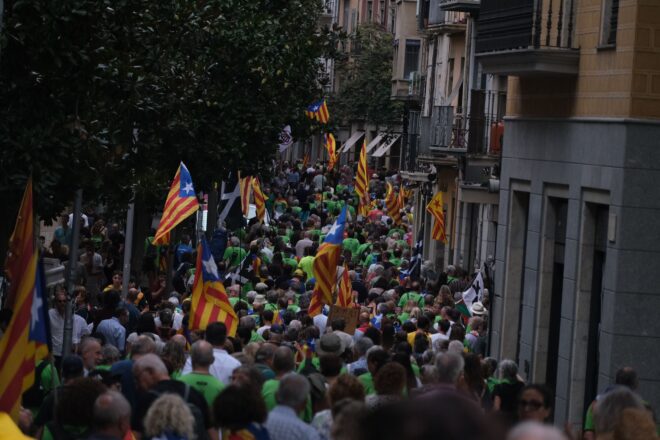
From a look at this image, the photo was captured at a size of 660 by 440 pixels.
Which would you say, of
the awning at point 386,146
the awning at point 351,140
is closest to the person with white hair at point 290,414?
the awning at point 386,146

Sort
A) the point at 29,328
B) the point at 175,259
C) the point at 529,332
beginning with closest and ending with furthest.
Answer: the point at 29,328, the point at 529,332, the point at 175,259

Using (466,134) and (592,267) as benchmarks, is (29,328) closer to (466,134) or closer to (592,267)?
(592,267)

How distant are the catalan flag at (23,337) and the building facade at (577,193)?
7.16 meters

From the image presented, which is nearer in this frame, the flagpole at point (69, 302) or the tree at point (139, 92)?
the flagpole at point (69, 302)

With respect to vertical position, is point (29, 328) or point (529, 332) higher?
point (29, 328)

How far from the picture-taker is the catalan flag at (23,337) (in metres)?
9.22

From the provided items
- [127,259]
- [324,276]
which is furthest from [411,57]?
[324,276]

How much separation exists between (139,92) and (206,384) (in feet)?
26.0

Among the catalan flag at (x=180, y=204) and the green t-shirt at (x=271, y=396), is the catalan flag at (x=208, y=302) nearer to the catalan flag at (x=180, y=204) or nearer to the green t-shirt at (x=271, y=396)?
the catalan flag at (x=180, y=204)

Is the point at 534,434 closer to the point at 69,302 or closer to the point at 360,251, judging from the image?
the point at 69,302

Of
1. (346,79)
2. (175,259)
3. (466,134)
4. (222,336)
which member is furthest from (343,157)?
(222,336)

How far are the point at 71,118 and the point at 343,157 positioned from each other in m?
69.8

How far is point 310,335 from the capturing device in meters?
15.5

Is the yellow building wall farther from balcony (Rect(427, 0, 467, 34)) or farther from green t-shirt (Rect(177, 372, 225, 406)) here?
balcony (Rect(427, 0, 467, 34))
